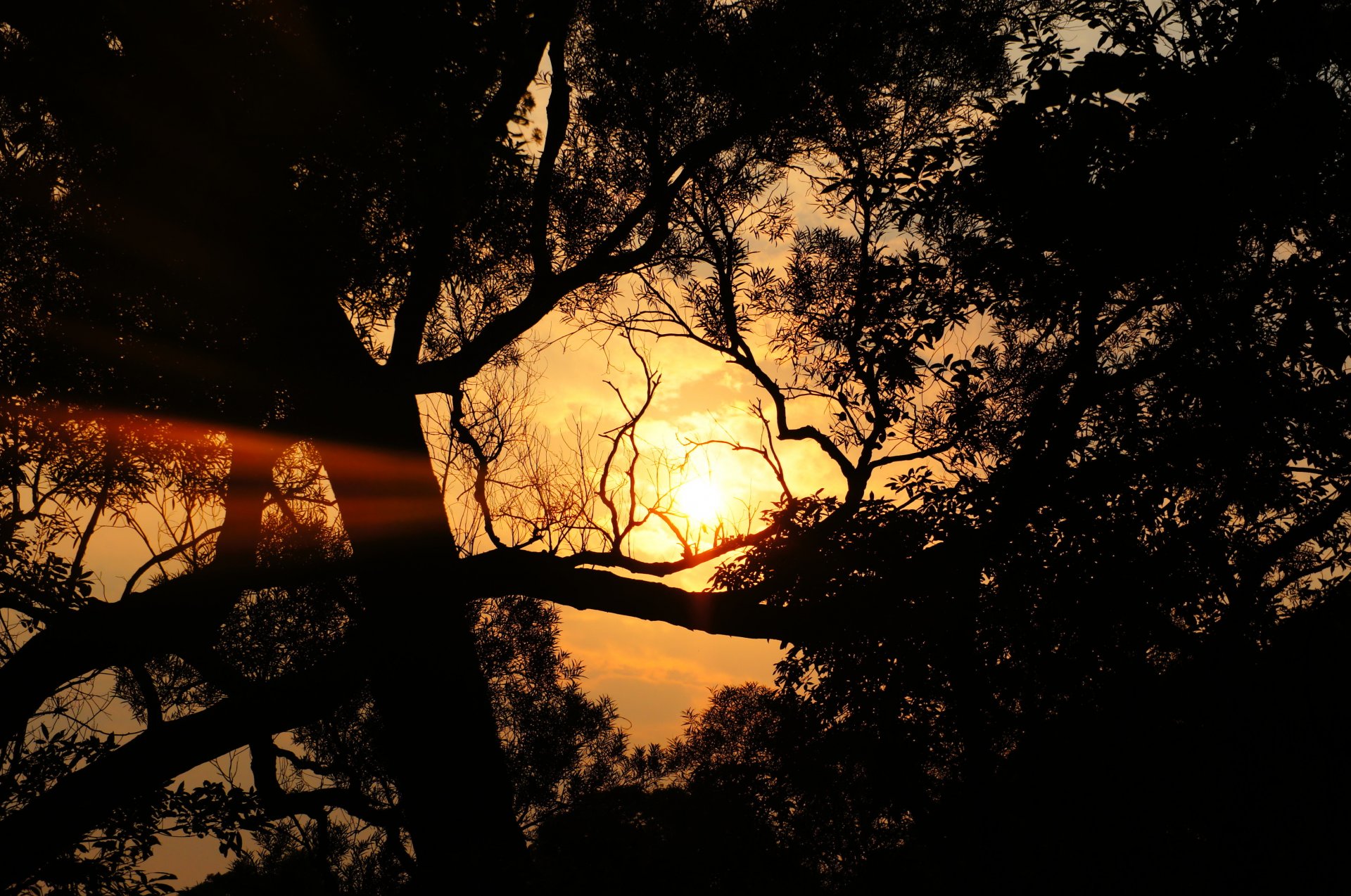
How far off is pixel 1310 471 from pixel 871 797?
19.6 ft

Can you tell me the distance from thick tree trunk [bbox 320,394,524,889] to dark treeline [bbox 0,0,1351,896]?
4 centimetres

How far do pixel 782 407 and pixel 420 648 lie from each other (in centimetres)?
603

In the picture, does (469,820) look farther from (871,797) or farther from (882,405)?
(882,405)

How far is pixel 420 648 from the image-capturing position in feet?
23.8

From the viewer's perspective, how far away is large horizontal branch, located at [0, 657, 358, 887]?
5.35 m

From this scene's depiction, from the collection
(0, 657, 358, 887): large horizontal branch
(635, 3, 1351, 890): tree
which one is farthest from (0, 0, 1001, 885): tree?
(635, 3, 1351, 890): tree

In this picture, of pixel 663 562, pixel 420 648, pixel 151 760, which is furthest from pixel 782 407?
pixel 151 760

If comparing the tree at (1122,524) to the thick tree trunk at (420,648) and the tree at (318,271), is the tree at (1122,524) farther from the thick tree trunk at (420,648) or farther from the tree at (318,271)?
the thick tree trunk at (420,648)

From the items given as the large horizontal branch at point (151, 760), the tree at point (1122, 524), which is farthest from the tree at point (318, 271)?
the tree at point (1122, 524)

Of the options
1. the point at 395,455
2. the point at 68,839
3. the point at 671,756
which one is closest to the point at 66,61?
the point at 395,455

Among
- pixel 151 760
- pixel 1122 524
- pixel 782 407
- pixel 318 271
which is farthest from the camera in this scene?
pixel 782 407

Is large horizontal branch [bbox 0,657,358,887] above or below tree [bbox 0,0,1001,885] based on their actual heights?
below

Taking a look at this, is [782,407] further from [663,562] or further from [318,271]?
[318,271]

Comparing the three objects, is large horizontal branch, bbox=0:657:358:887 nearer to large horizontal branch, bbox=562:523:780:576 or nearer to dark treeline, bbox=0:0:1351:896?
dark treeline, bbox=0:0:1351:896
